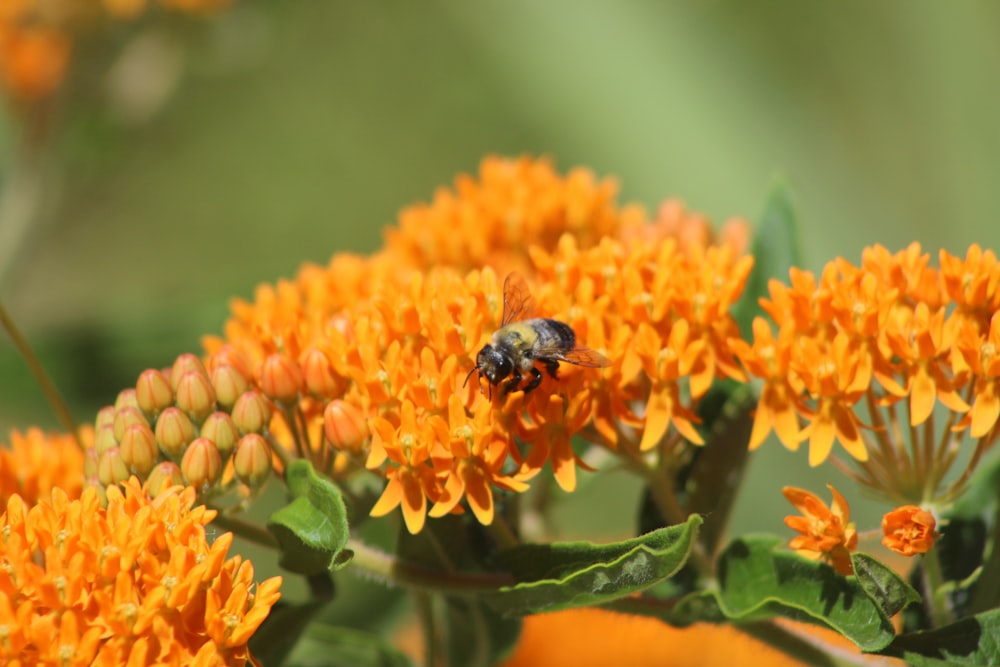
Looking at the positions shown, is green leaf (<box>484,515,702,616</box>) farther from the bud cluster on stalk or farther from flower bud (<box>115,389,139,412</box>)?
flower bud (<box>115,389,139,412</box>)

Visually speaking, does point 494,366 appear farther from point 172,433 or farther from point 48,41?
point 48,41

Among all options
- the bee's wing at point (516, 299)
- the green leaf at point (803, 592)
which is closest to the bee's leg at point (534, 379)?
the bee's wing at point (516, 299)

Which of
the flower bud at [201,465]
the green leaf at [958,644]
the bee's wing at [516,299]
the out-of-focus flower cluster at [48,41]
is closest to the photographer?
the green leaf at [958,644]

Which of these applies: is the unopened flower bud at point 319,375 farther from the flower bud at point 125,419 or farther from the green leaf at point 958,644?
the green leaf at point 958,644

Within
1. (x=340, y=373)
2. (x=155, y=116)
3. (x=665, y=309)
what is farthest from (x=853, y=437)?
(x=155, y=116)

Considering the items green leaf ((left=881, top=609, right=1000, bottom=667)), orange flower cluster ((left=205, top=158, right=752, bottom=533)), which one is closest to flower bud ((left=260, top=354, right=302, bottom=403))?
orange flower cluster ((left=205, top=158, right=752, bottom=533))
